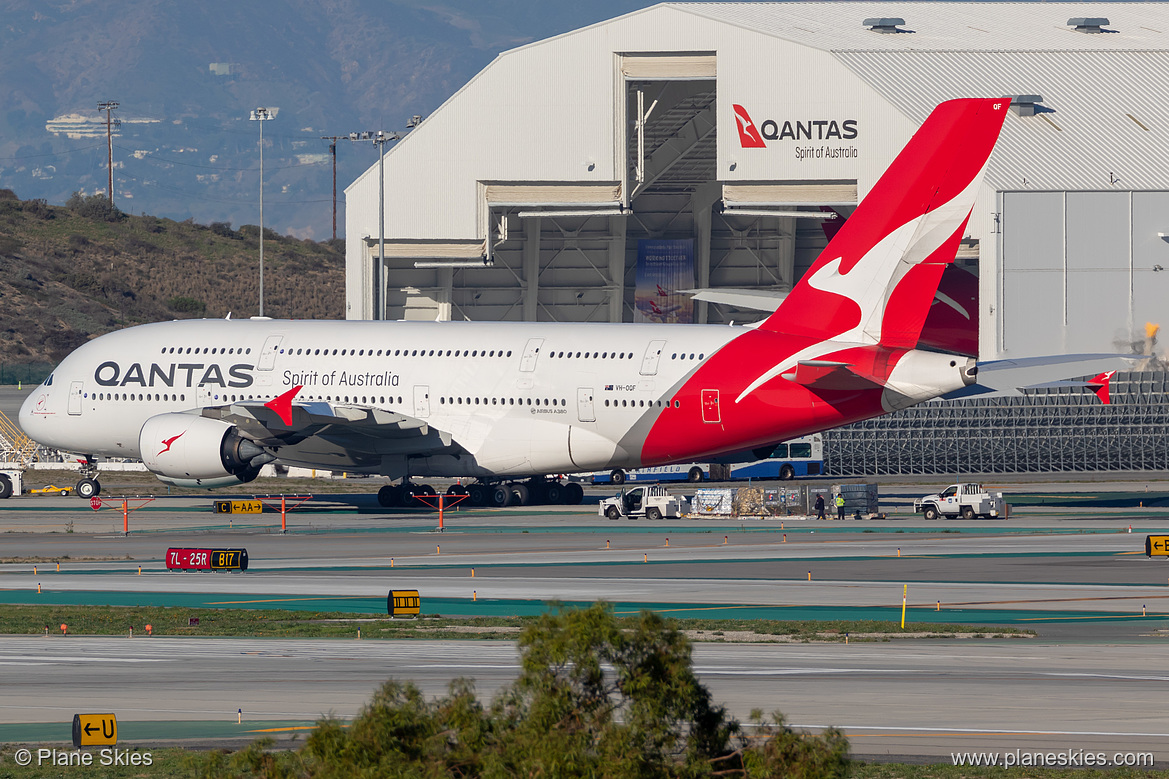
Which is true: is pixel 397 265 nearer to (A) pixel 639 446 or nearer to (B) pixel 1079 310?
(B) pixel 1079 310

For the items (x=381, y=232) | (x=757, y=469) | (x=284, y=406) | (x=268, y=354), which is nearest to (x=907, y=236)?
(x=284, y=406)

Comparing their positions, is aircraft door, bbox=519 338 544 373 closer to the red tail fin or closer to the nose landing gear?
the red tail fin

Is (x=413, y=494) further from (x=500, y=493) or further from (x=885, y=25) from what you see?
(x=885, y=25)

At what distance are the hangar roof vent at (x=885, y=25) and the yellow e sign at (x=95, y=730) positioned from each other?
73465 mm

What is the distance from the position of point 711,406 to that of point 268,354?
48.8 feet

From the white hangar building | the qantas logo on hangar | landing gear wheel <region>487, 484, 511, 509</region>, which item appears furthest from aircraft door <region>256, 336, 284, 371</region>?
the qantas logo on hangar

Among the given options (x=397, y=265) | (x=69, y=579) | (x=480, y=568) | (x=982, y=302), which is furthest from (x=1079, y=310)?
(x=69, y=579)

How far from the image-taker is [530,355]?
48.9 m

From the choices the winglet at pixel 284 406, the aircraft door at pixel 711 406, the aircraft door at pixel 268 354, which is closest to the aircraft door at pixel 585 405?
the aircraft door at pixel 711 406

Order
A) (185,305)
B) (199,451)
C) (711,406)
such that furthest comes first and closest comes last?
(185,305), (199,451), (711,406)

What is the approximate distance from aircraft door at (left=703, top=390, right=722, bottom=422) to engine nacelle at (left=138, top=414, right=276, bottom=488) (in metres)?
13.7

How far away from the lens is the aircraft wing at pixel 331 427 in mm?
48031

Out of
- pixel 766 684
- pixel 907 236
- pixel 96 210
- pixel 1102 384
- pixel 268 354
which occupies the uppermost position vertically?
pixel 96 210

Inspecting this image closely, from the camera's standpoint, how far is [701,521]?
49031 millimetres
